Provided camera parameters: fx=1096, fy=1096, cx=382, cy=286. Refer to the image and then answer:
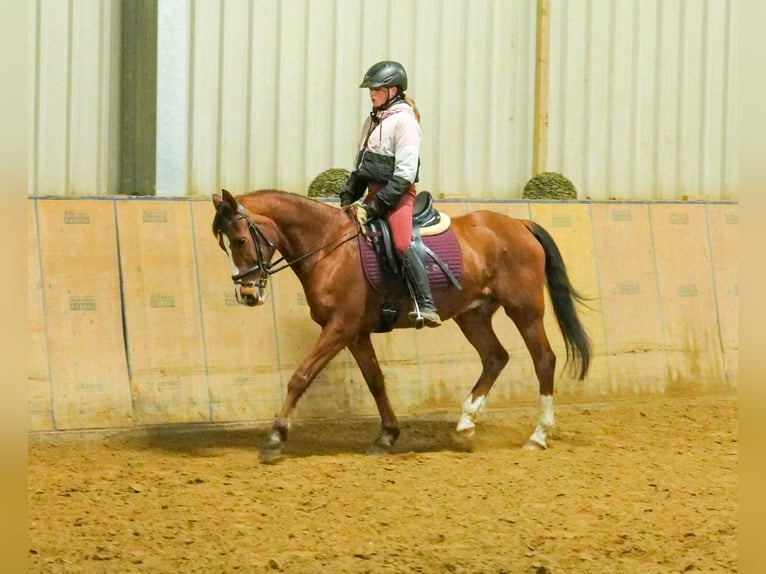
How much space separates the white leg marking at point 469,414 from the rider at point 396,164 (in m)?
0.87

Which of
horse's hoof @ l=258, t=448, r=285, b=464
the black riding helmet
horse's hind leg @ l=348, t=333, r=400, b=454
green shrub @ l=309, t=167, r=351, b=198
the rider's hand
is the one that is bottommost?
horse's hoof @ l=258, t=448, r=285, b=464

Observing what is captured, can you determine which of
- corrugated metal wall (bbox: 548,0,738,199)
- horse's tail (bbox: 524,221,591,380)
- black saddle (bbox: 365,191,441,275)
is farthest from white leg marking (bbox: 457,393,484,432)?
corrugated metal wall (bbox: 548,0,738,199)

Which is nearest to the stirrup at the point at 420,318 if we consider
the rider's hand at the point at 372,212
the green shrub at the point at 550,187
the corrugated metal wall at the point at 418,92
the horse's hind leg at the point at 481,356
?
the rider's hand at the point at 372,212

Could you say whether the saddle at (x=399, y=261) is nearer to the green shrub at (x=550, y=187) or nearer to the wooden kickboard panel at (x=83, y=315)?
the wooden kickboard panel at (x=83, y=315)

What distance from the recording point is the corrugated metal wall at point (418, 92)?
10328 mm

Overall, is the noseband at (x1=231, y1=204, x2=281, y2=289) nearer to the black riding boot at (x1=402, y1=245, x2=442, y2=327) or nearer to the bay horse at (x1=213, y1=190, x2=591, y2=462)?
the bay horse at (x1=213, y1=190, x2=591, y2=462)

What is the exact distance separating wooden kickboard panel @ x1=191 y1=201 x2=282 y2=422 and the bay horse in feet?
3.14

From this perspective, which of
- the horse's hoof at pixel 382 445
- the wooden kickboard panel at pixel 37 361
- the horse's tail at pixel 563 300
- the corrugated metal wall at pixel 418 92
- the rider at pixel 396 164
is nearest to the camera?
the rider at pixel 396 164

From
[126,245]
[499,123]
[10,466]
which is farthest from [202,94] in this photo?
[10,466]

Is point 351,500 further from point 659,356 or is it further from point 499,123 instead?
point 499,123

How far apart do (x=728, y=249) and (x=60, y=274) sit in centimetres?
688

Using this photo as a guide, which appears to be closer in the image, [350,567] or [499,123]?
[350,567]

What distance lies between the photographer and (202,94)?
10734mm

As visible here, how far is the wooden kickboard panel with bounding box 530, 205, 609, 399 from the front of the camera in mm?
10505
